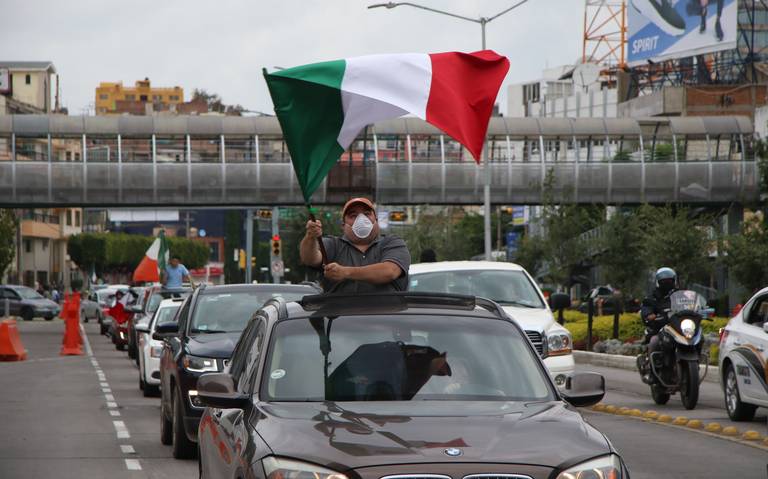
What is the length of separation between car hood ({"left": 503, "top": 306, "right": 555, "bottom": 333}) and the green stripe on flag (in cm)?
610

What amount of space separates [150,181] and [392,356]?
53036 millimetres

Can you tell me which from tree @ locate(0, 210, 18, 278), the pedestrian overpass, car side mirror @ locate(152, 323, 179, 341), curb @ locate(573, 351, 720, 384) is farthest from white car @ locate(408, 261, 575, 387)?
tree @ locate(0, 210, 18, 278)

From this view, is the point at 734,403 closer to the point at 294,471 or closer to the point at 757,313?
the point at 757,313

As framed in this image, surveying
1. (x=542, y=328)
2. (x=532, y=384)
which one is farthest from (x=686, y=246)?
(x=532, y=384)

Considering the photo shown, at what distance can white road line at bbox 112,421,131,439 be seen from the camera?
14883mm

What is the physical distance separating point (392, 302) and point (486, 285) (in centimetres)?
998

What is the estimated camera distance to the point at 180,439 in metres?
12.5

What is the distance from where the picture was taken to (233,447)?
6.54 meters

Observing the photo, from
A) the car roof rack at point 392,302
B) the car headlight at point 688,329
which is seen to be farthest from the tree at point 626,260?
the car roof rack at point 392,302

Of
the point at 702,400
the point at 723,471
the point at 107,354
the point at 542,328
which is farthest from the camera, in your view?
the point at 107,354

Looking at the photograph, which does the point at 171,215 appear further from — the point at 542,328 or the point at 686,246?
the point at 542,328

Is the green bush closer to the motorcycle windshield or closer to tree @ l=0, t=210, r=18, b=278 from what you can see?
the motorcycle windshield

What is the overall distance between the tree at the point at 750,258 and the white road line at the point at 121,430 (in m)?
24.4

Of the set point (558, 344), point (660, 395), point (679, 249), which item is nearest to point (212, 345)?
point (558, 344)
